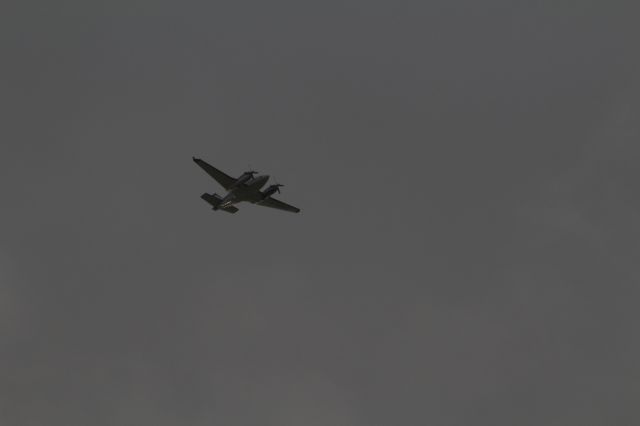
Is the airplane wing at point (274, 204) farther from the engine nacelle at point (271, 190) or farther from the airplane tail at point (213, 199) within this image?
the airplane tail at point (213, 199)

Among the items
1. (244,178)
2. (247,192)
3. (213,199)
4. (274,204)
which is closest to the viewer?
(244,178)

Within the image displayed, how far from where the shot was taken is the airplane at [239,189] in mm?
117625

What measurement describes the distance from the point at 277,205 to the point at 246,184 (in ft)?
34.9

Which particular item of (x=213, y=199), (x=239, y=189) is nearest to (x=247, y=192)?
(x=239, y=189)

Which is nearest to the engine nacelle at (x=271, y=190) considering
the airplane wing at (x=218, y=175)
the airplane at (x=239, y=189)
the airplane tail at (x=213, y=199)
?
the airplane at (x=239, y=189)

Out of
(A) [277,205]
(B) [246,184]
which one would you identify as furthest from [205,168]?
(A) [277,205]

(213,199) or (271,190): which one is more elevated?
(271,190)

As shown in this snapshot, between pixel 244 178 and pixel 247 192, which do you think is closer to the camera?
pixel 244 178

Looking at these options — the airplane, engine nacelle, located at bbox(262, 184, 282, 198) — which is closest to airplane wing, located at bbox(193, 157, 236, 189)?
the airplane

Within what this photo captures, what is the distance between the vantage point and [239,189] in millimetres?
119250

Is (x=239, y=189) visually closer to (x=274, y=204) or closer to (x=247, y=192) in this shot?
(x=247, y=192)

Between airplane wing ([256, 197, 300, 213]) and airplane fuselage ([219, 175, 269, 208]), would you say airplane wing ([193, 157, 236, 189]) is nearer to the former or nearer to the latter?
airplane fuselage ([219, 175, 269, 208])

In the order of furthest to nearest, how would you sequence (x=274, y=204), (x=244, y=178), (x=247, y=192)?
(x=274, y=204) < (x=247, y=192) < (x=244, y=178)

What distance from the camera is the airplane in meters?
118
